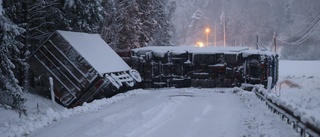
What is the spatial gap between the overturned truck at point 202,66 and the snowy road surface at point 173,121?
5665 millimetres

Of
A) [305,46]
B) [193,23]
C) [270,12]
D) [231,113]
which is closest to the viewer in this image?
[231,113]

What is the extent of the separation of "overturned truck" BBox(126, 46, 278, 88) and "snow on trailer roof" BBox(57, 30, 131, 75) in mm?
2186

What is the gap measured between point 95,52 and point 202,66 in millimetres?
7051

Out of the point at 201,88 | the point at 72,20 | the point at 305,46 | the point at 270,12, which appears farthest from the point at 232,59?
the point at 270,12

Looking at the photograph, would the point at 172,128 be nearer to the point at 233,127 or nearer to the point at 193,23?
the point at 233,127

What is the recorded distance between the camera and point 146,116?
33.1 feet

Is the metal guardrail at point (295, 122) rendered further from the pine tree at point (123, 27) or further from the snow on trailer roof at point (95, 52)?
the pine tree at point (123, 27)

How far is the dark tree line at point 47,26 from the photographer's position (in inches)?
397

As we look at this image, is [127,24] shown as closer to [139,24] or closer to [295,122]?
[139,24]

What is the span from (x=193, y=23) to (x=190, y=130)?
11146cm

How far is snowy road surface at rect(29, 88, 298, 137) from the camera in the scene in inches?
313

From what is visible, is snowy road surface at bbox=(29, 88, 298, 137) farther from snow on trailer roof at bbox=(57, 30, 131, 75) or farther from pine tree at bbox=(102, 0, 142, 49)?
pine tree at bbox=(102, 0, 142, 49)

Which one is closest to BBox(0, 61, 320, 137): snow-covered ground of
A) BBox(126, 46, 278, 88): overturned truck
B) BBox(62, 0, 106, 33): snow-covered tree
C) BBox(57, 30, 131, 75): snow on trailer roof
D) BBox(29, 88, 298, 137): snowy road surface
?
BBox(29, 88, 298, 137): snowy road surface

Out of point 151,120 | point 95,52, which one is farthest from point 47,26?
point 151,120
